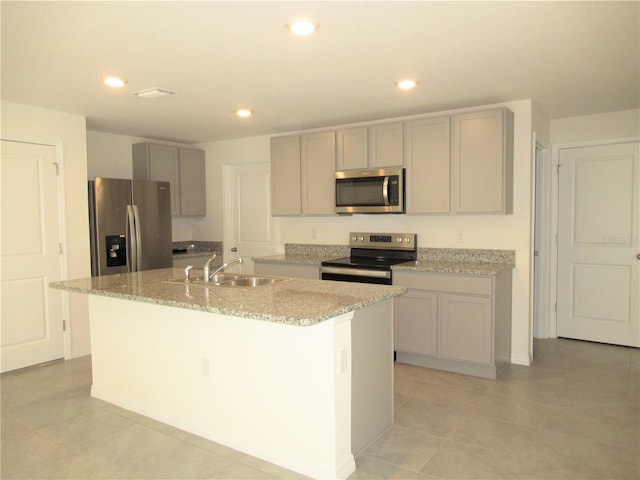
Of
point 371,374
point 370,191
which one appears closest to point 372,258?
point 370,191

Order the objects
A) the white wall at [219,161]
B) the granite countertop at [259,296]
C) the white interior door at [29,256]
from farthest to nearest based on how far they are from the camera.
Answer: the white wall at [219,161] → the white interior door at [29,256] → the granite countertop at [259,296]

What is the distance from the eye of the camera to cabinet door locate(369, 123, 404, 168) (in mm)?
4266

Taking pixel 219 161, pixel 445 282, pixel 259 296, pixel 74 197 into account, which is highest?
pixel 219 161

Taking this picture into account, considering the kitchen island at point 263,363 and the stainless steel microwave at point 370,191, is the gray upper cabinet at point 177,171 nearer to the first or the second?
the stainless steel microwave at point 370,191

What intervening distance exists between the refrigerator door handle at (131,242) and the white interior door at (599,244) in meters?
4.40

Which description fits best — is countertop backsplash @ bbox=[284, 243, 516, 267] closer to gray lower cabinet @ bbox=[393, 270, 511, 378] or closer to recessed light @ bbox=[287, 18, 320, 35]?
gray lower cabinet @ bbox=[393, 270, 511, 378]

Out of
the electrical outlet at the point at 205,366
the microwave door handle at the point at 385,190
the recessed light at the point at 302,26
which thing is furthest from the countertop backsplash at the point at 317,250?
the recessed light at the point at 302,26

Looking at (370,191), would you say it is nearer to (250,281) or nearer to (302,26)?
(250,281)

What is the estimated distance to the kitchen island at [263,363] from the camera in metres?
2.28

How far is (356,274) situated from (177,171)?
2804 mm

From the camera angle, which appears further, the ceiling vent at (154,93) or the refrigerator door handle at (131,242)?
the refrigerator door handle at (131,242)

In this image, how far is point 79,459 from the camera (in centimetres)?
254

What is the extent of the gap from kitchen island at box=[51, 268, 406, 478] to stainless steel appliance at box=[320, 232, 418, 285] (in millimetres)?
1193

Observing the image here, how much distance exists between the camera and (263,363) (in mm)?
2494
